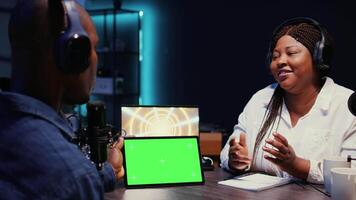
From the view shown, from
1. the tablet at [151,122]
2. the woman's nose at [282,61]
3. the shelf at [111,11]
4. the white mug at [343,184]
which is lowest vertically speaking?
the white mug at [343,184]

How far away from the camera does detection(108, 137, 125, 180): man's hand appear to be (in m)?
1.36

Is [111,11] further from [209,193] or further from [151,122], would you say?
[209,193]

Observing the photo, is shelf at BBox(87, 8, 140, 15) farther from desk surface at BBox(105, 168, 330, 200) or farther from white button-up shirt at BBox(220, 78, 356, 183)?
desk surface at BBox(105, 168, 330, 200)

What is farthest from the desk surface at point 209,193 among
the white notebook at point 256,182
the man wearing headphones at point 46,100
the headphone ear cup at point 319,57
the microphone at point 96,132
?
the headphone ear cup at point 319,57

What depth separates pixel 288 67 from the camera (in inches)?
71.4

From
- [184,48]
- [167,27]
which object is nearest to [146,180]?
[184,48]

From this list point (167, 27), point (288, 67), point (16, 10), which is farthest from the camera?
point (167, 27)

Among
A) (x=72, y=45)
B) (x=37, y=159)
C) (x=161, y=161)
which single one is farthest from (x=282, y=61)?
(x=37, y=159)

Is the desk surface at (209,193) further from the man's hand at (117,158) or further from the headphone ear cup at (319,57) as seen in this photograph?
the headphone ear cup at (319,57)

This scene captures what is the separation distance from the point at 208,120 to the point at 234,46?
2.61 feet

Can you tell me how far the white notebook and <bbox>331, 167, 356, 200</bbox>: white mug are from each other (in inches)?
9.8

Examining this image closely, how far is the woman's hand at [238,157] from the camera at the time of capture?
1650 mm

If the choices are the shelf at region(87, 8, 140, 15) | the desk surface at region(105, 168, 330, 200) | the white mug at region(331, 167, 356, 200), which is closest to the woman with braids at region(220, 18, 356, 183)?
the desk surface at region(105, 168, 330, 200)

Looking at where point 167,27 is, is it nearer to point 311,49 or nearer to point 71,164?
point 311,49
